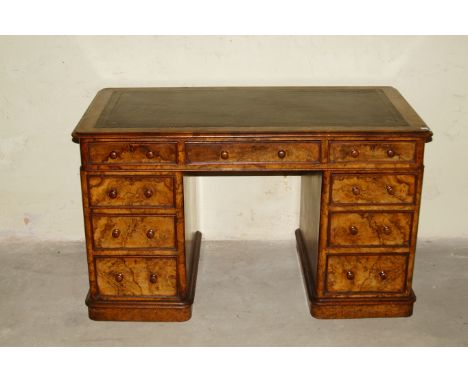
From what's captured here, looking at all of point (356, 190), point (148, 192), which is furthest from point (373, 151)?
point (148, 192)

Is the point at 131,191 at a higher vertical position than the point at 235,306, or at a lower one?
higher

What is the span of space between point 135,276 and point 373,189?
1.14m

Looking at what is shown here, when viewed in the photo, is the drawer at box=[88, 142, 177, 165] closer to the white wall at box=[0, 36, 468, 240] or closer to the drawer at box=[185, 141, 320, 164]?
the drawer at box=[185, 141, 320, 164]

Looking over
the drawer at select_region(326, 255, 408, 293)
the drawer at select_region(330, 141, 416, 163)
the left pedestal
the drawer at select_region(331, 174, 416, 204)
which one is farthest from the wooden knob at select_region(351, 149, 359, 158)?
the left pedestal

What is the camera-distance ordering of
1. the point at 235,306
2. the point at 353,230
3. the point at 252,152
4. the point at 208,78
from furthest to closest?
the point at 208,78
the point at 235,306
the point at 353,230
the point at 252,152

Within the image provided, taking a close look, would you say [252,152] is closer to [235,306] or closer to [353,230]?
[353,230]

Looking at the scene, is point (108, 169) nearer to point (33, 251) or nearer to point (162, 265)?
point (162, 265)

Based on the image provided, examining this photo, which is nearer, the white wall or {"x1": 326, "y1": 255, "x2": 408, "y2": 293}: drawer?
{"x1": 326, "y1": 255, "x2": 408, "y2": 293}: drawer

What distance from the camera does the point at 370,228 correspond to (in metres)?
3.13

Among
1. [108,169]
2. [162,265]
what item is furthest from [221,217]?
[108,169]

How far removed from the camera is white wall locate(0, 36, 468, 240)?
3.59 meters

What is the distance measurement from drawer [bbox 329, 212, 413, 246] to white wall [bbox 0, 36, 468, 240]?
79 cm

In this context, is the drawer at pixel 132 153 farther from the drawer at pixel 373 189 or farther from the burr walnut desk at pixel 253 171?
the drawer at pixel 373 189

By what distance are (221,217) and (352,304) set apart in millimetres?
1027
